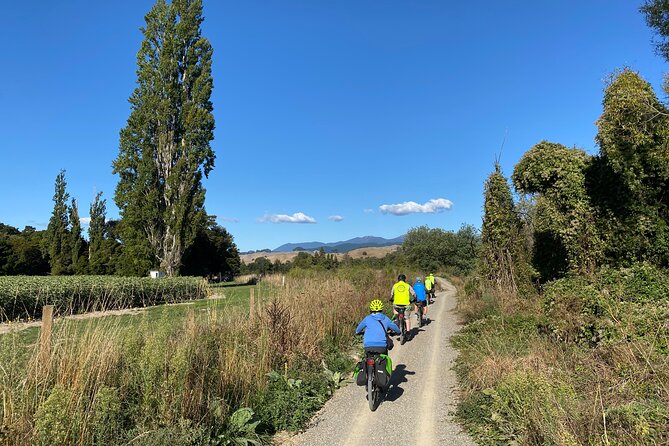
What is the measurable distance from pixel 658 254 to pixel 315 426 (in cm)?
1217

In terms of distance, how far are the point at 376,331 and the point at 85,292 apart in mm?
19855

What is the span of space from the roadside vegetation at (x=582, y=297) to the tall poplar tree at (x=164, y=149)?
29137mm

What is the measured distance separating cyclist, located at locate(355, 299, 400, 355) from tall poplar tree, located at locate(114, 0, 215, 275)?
112 feet

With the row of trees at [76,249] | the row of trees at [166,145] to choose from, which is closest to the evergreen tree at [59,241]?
the row of trees at [76,249]

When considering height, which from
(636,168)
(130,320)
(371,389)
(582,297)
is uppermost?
(636,168)

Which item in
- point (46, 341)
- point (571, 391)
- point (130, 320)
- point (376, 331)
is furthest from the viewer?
point (376, 331)

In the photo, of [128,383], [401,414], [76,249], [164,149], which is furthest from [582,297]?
[76,249]

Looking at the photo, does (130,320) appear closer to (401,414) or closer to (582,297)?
(401,414)

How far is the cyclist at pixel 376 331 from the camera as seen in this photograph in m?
7.40

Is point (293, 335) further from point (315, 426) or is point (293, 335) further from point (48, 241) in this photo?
point (48, 241)

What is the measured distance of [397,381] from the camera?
8.55m

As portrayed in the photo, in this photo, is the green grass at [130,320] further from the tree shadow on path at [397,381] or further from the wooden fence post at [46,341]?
the tree shadow on path at [397,381]

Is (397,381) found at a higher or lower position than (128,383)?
lower

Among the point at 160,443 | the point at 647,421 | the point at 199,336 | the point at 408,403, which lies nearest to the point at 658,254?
the point at 408,403
